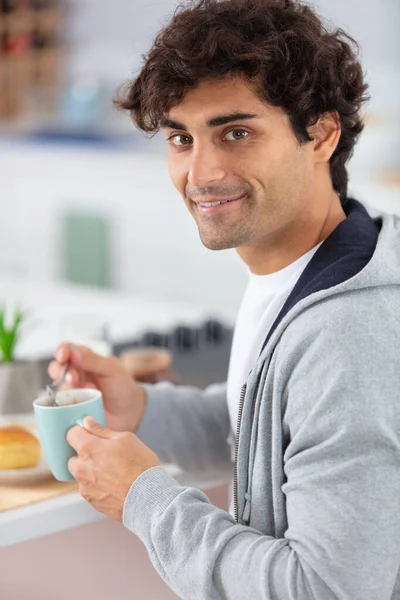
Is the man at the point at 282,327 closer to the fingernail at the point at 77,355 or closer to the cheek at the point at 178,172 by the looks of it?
the cheek at the point at 178,172

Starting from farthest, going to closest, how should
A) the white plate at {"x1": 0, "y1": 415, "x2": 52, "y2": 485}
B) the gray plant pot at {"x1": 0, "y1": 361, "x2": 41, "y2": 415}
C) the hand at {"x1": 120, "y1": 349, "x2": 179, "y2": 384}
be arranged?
the hand at {"x1": 120, "y1": 349, "x2": 179, "y2": 384} < the gray plant pot at {"x1": 0, "y1": 361, "x2": 41, "y2": 415} < the white plate at {"x1": 0, "y1": 415, "x2": 52, "y2": 485}

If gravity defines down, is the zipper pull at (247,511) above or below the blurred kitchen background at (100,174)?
below

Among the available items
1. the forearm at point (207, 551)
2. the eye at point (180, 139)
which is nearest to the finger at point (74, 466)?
the forearm at point (207, 551)

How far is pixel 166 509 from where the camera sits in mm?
1157

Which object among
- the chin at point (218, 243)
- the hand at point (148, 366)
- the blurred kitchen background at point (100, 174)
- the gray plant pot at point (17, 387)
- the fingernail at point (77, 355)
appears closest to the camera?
the chin at point (218, 243)

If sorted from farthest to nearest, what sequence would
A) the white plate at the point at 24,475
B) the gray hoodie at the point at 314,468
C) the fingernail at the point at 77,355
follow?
the fingernail at the point at 77,355 → the white plate at the point at 24,475 → the gray hoodie at the point at 314,468

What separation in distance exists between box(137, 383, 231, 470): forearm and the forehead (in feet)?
1.74

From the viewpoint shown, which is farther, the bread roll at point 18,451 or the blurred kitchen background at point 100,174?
the blurred kitchen background at point 100,174

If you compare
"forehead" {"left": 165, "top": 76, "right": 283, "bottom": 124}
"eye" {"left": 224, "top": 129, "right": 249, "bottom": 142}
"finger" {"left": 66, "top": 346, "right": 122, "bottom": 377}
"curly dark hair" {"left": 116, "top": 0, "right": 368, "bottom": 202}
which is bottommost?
"finger" {"left": 66, "top": 346, "right": 122, "bottom": 377}

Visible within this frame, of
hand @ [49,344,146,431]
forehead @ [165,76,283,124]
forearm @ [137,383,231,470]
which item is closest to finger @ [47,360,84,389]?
hand @ [49,344,146,431]

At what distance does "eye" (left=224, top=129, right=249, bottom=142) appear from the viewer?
48.4 inches

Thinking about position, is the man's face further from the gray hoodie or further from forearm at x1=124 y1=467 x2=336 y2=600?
forearm at x1=124 y1=467 x2=336 y2=600

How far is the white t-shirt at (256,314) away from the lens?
136cm

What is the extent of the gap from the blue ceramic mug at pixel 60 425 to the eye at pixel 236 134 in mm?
378
